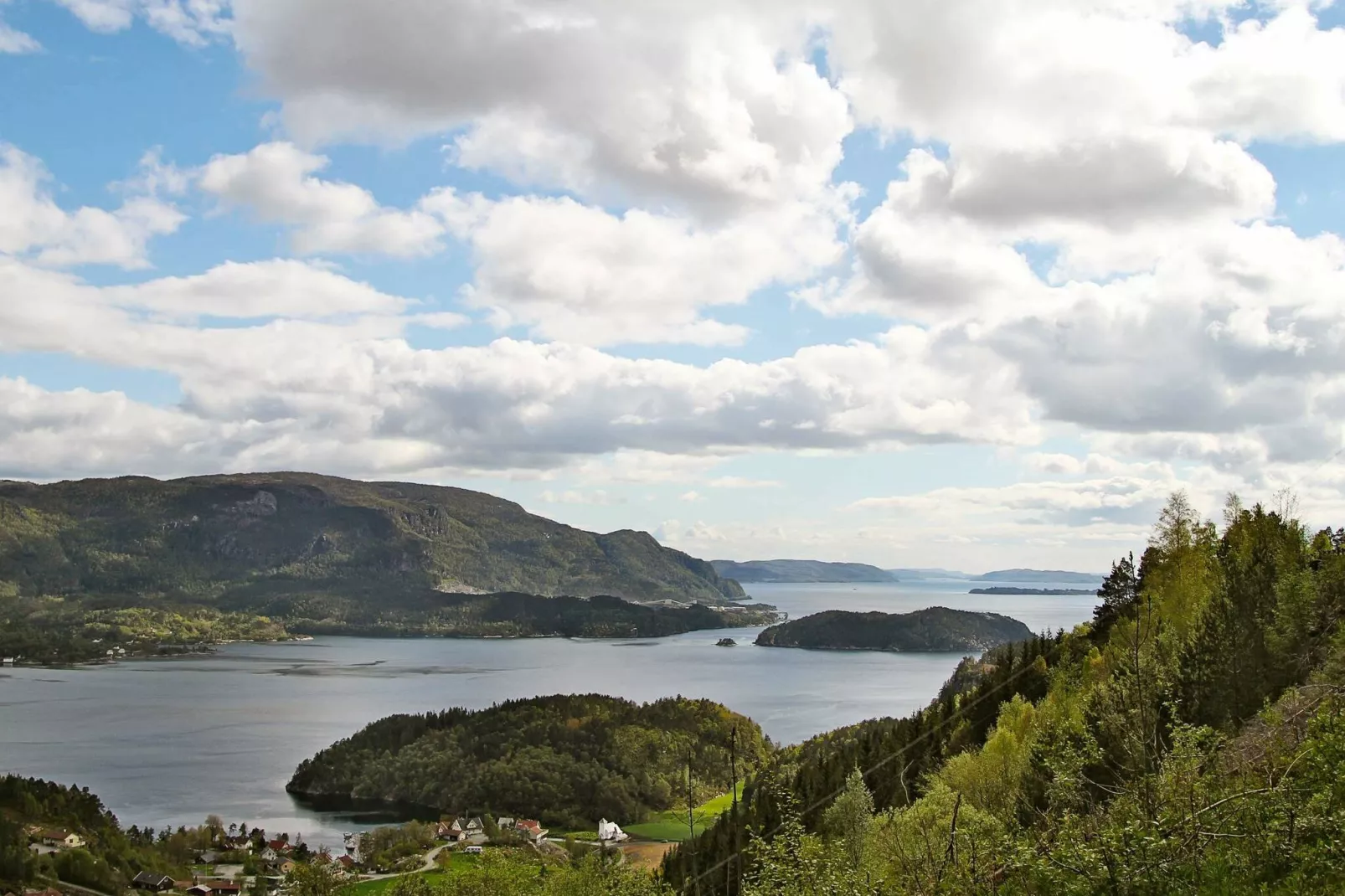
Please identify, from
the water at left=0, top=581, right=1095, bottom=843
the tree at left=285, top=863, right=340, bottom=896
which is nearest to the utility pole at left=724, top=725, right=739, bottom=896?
the tree at left=285, top=863, right=340, bottom=896

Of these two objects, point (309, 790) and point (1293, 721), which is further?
point (309, 790)

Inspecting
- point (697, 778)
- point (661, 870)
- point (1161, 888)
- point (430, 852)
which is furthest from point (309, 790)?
point (1161, 888)

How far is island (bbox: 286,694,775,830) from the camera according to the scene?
335ft

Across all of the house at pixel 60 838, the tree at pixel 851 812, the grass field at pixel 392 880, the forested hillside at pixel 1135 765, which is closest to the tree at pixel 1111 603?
the forested hillside at pixel 1135 765

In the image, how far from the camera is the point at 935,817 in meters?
28.8

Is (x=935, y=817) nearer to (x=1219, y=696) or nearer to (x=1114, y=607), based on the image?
(x=1219, y=696)

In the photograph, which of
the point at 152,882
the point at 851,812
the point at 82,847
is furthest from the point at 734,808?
the point at 82,847

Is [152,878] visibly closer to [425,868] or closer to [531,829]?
[425,868]

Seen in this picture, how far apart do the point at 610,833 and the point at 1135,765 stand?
7616 centimetres

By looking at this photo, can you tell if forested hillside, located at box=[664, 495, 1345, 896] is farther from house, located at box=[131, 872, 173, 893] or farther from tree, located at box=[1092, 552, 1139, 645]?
house, located at box=[131, 872, 173, 893]

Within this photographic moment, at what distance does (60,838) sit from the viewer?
257 ft

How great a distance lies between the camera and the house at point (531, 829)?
8550cm

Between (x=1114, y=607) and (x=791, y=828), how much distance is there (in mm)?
43631

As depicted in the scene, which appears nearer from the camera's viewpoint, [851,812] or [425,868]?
[851,812]
